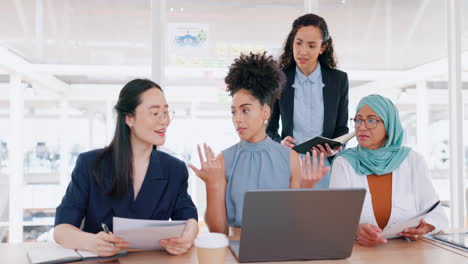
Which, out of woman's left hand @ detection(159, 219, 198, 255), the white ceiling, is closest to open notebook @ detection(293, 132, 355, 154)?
woman's left hand @ detection(159, 219, 198, 255)

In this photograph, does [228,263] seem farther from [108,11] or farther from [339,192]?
[108,11]

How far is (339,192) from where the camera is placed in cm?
123

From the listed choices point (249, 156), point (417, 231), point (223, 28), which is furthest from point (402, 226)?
point (223, 28)

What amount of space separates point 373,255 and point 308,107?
1.16m

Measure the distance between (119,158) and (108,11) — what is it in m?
2.03

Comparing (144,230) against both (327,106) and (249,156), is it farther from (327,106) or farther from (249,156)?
(327,106)

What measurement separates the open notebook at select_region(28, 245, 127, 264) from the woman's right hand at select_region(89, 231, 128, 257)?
0.06ft

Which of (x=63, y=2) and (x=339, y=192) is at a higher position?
(x=63, y=2)

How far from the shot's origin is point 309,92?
2.47 m

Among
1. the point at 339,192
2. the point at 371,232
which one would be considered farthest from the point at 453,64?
the point at 339,192

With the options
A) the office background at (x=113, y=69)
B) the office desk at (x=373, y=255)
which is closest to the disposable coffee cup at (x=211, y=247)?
the office desk at (x=373, y=255)

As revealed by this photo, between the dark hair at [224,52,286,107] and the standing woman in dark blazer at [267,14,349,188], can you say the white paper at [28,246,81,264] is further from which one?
the standing woman in dark blazer at [267,14,349,188]

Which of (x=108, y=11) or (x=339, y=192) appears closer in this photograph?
(x=339, y=192)

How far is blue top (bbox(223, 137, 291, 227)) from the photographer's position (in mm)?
1896
